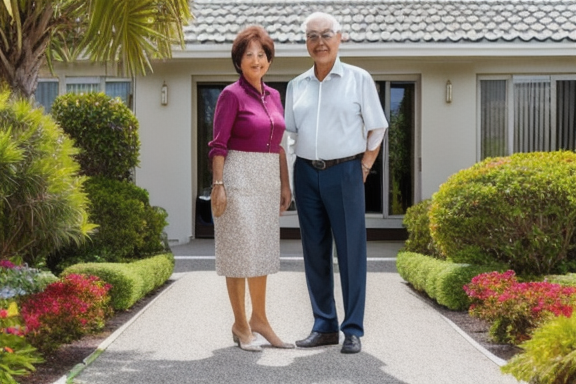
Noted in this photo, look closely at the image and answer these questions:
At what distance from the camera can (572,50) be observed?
1407cm

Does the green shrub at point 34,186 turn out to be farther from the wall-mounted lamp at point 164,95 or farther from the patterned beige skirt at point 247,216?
the wall-mounted lamp at point 164,95

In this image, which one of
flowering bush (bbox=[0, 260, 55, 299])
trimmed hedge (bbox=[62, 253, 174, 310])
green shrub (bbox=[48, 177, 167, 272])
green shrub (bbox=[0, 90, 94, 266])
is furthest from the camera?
green shrub (bbox=[48, 177, 167, 272])

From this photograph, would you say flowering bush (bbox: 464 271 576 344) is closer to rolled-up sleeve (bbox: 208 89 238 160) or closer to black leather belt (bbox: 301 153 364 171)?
black leather belt (bbox: 301 153 364 171)

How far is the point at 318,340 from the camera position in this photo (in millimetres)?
6582

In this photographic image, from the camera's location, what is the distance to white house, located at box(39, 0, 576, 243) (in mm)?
14570

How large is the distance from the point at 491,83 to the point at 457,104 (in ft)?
2.16

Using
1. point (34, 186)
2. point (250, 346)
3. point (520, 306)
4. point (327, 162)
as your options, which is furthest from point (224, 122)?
point (520, 306)

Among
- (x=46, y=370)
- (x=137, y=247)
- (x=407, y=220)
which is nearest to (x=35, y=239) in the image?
(x=46, y=370)

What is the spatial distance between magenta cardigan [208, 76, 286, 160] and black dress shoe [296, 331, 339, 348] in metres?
1.31

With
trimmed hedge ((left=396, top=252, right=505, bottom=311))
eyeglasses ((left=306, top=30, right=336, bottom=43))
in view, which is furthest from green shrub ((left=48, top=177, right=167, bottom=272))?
eyeglasses ((left=306, top=30, right=336, bottom=43))

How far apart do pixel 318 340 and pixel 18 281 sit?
7.57 ft

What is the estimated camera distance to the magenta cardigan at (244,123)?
627 cm

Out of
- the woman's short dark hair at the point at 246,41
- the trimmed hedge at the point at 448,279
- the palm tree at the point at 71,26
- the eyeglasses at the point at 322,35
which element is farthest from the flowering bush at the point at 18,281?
the trimmed hedge at the point at 448,279

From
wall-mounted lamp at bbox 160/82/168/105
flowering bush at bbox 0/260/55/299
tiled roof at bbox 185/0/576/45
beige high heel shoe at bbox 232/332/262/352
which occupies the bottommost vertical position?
beige high heel shoe at bbox 232/332/262/352
